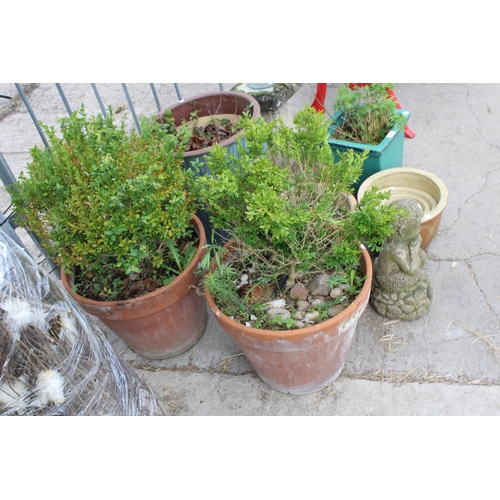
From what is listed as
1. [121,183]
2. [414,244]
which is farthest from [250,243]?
[414,244]

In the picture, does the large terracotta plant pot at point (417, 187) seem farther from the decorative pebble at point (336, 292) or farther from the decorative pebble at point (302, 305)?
the decorative pebble at point (302, 305)

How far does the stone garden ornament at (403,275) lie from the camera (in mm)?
2158

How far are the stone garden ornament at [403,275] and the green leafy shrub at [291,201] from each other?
0.24 m

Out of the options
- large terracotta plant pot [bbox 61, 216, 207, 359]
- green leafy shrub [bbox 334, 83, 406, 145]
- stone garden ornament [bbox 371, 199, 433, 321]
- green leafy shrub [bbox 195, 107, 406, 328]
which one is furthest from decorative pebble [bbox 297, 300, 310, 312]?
green leafy shrub [bbox 334, 83, 406, 145]

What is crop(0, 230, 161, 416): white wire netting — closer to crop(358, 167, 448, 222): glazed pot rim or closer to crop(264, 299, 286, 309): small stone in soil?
crop(264, 299, 286, 309): small stone in soil

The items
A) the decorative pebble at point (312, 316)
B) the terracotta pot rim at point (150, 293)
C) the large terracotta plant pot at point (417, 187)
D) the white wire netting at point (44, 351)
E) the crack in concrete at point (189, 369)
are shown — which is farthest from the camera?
the large terracotta plant pot at point (417, 187)

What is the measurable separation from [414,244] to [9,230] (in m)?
2.01

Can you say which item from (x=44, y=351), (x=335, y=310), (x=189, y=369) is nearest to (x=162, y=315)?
(x=189, y=369)

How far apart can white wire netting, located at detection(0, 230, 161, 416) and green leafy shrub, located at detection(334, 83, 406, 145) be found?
7.16 feet

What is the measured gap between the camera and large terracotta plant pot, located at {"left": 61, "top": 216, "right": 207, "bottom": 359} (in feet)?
7.03

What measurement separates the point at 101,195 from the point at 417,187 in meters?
2.02

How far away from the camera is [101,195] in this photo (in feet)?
6.05

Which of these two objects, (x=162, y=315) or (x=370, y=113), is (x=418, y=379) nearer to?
(x=162, y=315)

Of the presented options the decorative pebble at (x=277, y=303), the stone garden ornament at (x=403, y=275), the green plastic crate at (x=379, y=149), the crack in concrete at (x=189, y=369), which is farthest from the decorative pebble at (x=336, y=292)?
the green plastic crate at (x=379, y=149)
